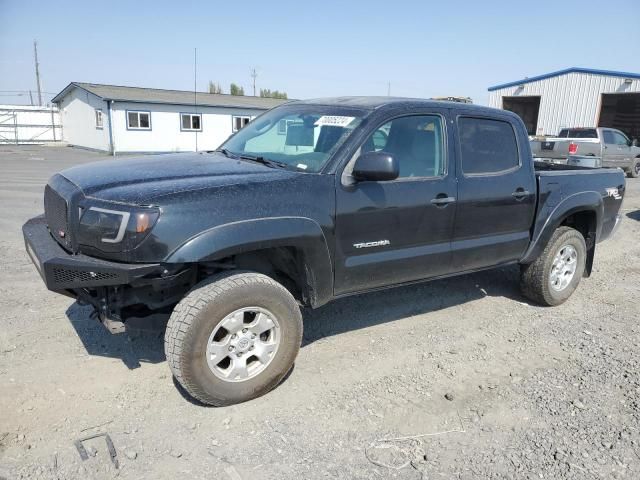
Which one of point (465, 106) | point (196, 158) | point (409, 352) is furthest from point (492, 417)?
point (196, 158)

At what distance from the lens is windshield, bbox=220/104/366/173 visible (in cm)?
375

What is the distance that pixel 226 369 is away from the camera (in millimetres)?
3314

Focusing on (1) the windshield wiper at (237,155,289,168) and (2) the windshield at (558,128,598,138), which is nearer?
(1) the windshield wiper at (237,155,289,168)

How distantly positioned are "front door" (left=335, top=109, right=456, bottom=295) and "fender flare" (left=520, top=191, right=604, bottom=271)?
1.17 m

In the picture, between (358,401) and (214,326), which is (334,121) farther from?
(358,401)

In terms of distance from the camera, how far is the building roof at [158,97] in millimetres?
26078

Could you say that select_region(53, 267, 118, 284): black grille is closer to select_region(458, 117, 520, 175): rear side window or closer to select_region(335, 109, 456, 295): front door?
select_region(335, 109, 456, 295): front door

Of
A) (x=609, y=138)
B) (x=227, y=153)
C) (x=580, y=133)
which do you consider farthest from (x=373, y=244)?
(x=609, y=138)

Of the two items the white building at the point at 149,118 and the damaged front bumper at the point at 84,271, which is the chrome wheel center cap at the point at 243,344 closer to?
the damaged front bumper at the point at 84,271

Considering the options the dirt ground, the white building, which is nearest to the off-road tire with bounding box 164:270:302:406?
the dirt ground

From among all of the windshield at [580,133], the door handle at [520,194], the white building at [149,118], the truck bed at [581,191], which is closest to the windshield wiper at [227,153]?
the door handle at [520,194]

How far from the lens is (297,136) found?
407 centimetres

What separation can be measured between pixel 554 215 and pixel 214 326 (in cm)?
353

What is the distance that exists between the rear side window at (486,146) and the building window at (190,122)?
2551 centimetres
